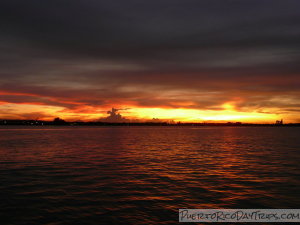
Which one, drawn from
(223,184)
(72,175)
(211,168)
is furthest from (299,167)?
(72,175)

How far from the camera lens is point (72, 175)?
2855 centimetres

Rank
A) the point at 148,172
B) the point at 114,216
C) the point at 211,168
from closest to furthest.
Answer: the point at 114,216, the point at 148,172, the point at 211,168

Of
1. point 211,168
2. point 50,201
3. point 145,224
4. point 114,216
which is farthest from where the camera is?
point 211,168

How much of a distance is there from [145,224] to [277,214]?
7995 millimetres

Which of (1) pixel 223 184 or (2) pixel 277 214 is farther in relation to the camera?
(1) pixel 223 184

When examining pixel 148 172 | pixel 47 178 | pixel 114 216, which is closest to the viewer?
pixel 114 216

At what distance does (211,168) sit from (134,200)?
16244mm

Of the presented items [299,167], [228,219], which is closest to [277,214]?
[228,219]

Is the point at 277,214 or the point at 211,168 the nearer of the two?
the point at 277,214

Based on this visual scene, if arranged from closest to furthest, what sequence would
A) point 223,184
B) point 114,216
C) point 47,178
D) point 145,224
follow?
point 145,224
point 114,216
point 223,184
point 47,178

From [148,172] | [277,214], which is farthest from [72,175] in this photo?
[277,214]

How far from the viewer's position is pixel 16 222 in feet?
50.8

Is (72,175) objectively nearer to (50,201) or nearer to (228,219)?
(50,201)

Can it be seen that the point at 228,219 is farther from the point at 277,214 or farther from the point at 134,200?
the point at 134,200
